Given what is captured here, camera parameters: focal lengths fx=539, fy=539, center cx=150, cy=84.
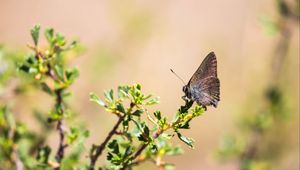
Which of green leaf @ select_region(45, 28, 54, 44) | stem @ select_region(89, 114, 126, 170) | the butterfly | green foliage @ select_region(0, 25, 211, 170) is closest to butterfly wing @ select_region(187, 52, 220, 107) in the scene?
the butterfly

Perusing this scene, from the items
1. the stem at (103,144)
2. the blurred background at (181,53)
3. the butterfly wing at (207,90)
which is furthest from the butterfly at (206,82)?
the blurred background at (181,53)

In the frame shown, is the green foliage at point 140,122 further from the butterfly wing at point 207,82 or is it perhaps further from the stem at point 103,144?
the butterfly wing at point 207,82

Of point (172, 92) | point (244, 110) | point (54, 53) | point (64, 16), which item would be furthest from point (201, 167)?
point (54, 53)

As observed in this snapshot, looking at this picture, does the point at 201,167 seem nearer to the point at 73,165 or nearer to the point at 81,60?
the point at 81,60

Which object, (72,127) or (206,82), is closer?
(206,82)

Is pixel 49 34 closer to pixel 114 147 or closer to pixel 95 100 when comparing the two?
pixel 95 100

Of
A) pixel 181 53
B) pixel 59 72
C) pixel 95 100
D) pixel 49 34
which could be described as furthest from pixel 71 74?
pixel 181 53

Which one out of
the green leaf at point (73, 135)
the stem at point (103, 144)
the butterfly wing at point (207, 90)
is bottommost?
the stem at point (103, 144)
